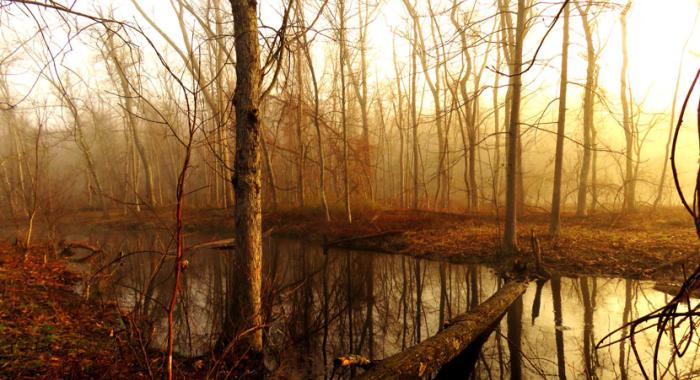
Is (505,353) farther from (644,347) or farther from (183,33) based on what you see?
(183,33)

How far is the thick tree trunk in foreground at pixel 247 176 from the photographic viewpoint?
4629 millimetres

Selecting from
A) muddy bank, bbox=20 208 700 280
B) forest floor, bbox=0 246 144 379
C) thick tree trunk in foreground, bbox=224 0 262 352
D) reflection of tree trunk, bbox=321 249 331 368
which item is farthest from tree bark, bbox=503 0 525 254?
forest floor, bbox=0 246 144 379

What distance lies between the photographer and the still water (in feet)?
16.7

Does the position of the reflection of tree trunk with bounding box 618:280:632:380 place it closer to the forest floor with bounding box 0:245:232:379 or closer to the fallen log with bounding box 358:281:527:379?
the fallen log with bounding box 358:281:527:379

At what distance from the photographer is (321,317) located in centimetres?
694

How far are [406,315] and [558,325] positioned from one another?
105 inches

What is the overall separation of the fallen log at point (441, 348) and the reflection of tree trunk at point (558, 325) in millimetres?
882

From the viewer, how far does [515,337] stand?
6035mm

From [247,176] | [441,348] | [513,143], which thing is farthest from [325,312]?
[513,143]

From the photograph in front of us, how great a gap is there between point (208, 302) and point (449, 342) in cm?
491

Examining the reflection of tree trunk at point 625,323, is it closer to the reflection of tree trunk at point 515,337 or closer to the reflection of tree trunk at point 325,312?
→ the reflection of tree trunk at point 515,337

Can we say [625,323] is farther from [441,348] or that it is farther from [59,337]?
[59,337]

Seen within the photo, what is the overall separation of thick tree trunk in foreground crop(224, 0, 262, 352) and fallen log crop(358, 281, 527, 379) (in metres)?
1.66

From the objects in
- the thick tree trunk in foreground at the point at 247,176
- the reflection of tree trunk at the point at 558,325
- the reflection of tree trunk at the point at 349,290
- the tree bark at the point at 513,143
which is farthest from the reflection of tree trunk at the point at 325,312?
the tree bark at the point at 513,143
